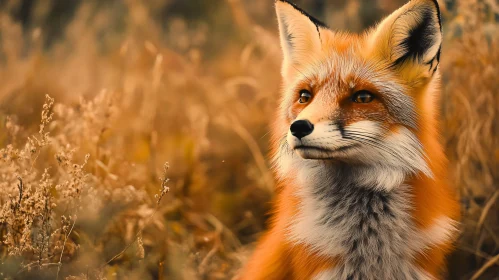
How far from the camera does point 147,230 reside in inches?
147

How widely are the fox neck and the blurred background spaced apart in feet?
2.24

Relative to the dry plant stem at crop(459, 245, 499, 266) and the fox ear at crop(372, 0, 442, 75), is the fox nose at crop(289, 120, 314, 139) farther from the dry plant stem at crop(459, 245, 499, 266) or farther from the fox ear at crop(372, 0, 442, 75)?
the dry plant stem at crop(459, 245, 499, 266)

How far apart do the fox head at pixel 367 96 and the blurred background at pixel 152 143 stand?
751 mm

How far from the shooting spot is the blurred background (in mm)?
3041

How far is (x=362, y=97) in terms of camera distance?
2623 mm

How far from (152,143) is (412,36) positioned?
218 cm

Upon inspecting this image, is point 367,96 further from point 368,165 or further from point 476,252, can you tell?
point 476,252

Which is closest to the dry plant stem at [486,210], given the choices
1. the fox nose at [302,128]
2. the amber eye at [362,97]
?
the amber eye at [362,97]

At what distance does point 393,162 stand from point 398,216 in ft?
0.78

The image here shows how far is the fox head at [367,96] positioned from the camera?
2.50 m

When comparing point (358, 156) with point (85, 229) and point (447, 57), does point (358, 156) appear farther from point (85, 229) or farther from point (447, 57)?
point (447, 57)

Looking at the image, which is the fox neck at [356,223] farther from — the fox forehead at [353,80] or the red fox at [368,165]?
the fox forehead at [353,80]

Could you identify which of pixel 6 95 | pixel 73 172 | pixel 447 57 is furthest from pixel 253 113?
pixel 73 172

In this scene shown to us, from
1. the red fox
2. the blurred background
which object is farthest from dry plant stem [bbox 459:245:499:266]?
the red fox
